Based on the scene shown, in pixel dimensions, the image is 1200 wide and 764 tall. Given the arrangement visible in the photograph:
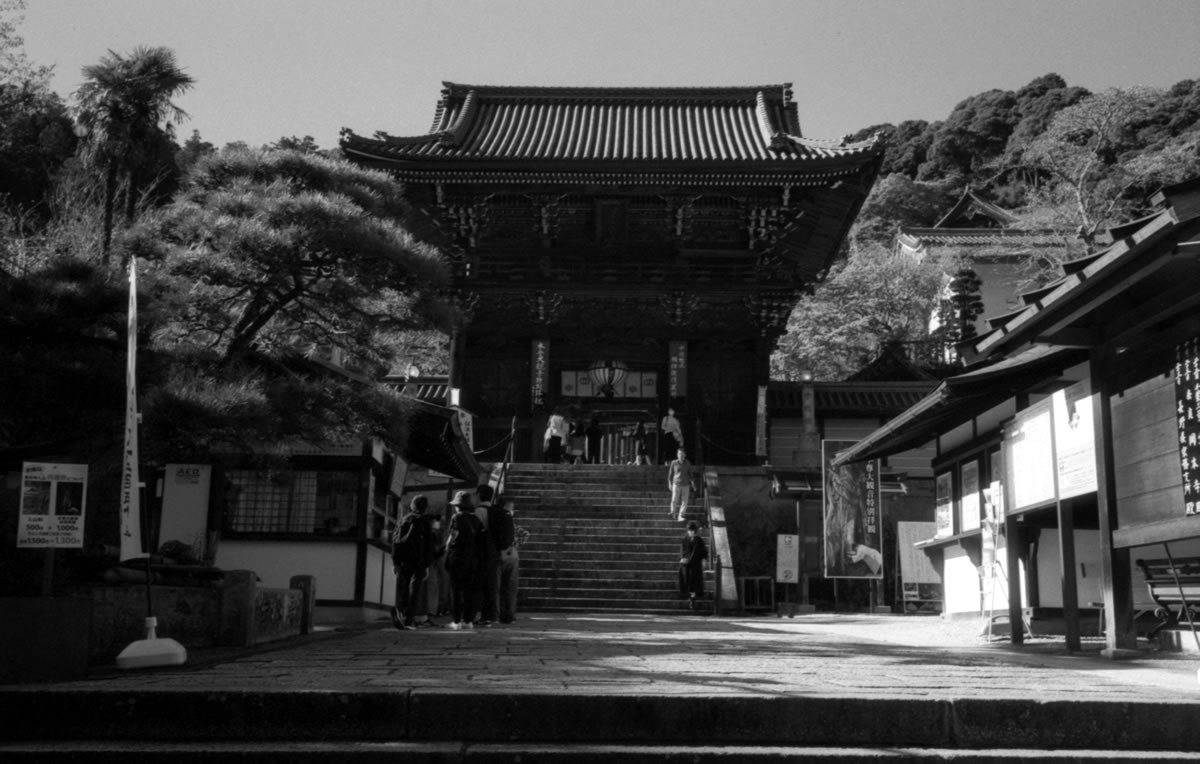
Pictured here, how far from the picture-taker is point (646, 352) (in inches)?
1063

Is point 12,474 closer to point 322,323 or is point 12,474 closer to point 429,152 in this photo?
point 322,323

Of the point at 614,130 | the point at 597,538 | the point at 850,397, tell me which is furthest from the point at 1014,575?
the point at 614,130

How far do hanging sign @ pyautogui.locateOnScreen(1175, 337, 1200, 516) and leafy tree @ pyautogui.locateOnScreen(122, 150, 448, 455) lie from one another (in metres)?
7.24

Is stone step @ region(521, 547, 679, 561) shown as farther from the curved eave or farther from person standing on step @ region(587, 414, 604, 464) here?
person standing on step @ region(587, 414, 604, 464)

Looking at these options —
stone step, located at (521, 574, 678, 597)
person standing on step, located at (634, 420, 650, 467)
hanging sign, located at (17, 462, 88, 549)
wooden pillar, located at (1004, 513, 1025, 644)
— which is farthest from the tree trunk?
wooden pillar, located at (1004, 513, 1025, 644)

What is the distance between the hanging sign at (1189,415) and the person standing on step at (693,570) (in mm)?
10161

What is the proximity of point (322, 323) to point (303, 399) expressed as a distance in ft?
10.7

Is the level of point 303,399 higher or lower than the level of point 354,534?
higher

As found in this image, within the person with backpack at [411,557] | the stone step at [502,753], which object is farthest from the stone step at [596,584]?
the stone step at [502,753]

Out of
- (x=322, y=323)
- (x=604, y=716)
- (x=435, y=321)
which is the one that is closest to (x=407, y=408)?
(x=435, y=321)

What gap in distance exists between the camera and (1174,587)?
27.5 ft

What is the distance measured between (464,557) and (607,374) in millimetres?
15697

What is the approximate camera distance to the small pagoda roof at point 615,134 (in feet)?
79.6

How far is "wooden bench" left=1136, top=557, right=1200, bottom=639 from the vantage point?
8.11 meters
